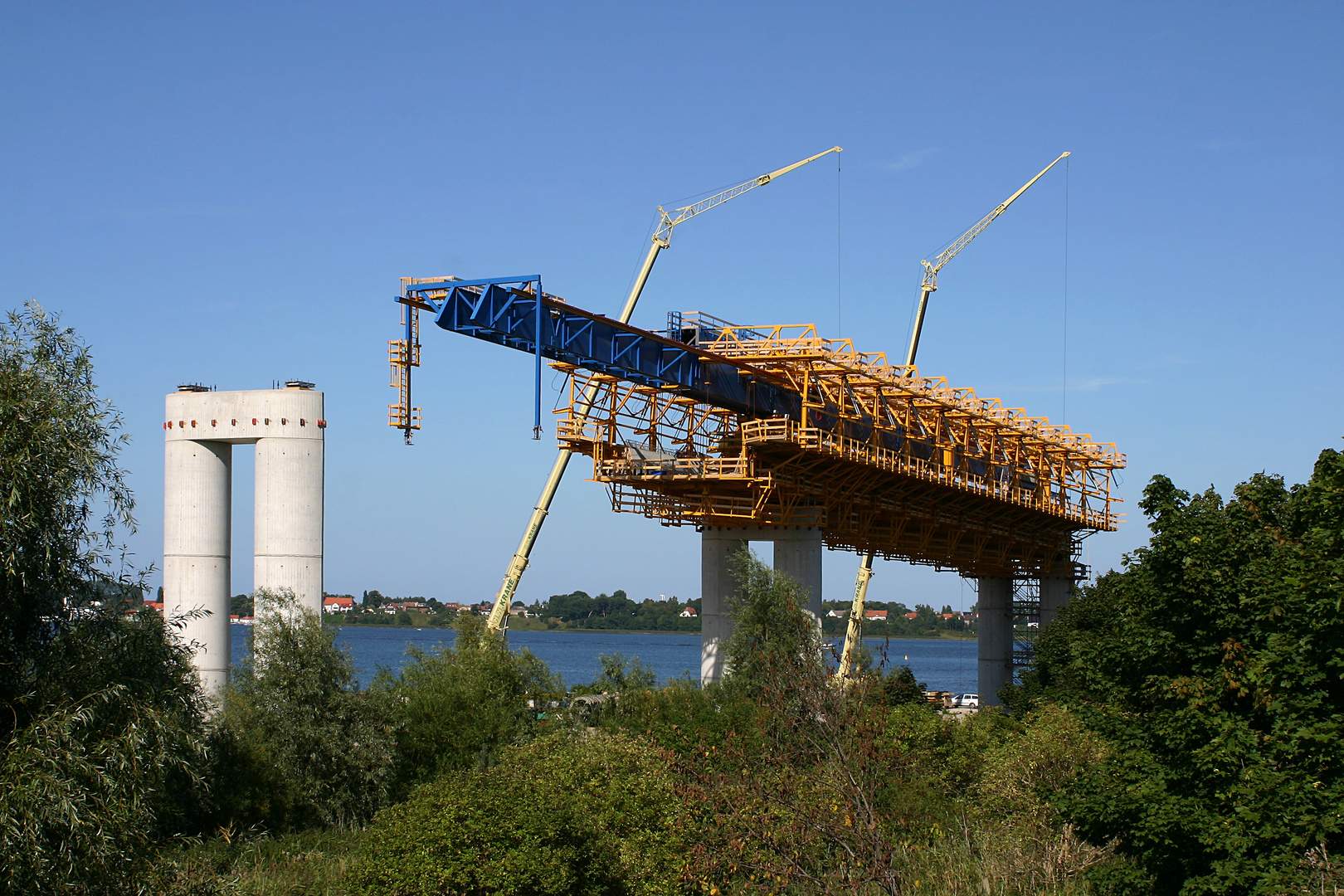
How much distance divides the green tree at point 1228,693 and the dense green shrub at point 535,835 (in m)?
8.16

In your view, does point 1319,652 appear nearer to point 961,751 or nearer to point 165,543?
point 961,751

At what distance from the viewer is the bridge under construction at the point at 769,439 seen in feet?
117

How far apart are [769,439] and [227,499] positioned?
62.5ft

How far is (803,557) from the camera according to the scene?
153 feet

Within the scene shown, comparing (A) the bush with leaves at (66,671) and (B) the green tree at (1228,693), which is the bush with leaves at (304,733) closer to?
(A) the bush with leaves at (66,671)

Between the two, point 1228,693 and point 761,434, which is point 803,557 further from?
point 1228,693

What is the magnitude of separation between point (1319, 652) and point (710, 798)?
10434mm

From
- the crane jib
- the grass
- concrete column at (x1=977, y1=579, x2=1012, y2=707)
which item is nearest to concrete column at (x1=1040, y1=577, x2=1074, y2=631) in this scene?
concrete column at (x1=977, y1=579, x2=1012, y2=707)

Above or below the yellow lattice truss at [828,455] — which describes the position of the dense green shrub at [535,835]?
below

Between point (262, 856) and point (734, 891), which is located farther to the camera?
point (262, 856)

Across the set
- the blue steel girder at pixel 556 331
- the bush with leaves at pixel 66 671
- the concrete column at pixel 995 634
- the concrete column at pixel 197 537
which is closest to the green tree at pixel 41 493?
the bush with leaves at pixel 66 671

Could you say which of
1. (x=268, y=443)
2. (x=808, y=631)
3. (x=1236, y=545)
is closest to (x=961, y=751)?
(x=808, y=631)

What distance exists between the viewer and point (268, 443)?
43.8 metres

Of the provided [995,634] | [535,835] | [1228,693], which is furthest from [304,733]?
[995,634]
